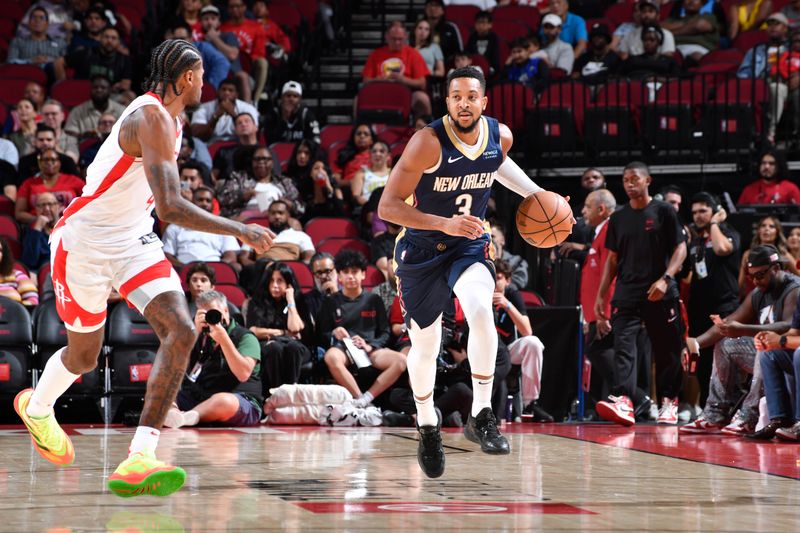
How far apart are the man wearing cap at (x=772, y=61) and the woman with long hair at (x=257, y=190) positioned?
16.0ft

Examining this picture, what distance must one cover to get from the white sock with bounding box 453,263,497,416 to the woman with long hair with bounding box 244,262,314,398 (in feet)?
11.6

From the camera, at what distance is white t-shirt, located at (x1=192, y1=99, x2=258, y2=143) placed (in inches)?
477

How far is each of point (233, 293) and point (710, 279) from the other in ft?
12.8

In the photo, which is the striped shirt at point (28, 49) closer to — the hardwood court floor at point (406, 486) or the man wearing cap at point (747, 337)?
the hardwood court floor at point (406, 486)

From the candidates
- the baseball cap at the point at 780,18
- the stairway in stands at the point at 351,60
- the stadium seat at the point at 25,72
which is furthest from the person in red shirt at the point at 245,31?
the baseball cap at the point at 780,18

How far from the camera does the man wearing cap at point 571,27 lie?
44.7 ft

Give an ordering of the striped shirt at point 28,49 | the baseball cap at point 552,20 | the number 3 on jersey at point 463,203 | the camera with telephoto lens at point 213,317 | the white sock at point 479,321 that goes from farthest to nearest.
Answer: the striped shirt at point 28,49
the baseball cap at point 552,20
the camera with telephoto lens at point 213,317
the number 3 on jersey at point 463,203
the white sock at point 479,321

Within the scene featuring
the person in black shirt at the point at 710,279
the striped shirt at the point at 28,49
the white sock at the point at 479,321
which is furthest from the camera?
the striped shirt at the point at 28,49

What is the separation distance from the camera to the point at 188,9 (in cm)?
1350

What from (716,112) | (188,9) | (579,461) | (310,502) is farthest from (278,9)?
(310,502)

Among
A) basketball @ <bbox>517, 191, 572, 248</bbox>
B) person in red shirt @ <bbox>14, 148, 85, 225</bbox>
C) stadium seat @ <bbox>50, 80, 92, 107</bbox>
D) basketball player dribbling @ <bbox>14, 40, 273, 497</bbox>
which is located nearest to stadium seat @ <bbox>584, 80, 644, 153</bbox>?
person in red shirt @ <bbox>14, 148, 85, 225</bbox>

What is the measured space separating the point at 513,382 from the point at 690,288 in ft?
5.93

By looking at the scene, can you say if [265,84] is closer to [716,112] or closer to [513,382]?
[716,112]

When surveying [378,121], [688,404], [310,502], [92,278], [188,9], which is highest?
[188,9]
